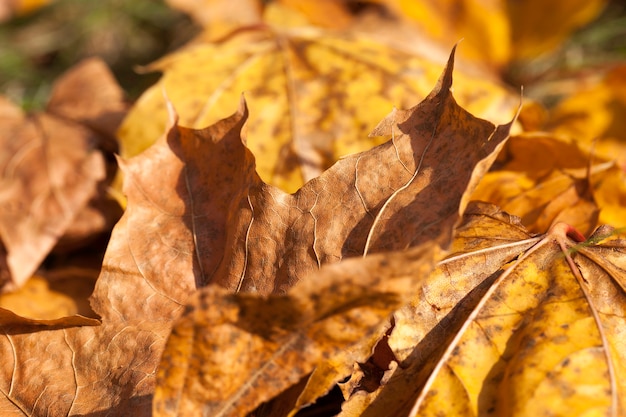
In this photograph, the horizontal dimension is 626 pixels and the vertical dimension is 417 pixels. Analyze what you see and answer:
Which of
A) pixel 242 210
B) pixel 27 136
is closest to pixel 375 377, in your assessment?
pixel 242 210

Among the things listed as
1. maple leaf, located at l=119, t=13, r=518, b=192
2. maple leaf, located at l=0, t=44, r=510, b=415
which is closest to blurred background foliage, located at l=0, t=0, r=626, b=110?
maple leaf, located at l=119, t=13, r=518, b=192

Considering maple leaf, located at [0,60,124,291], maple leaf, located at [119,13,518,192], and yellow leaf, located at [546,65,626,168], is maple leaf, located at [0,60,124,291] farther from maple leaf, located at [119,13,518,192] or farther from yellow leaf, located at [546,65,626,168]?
yellow leaf, located at [546,65,626,168]

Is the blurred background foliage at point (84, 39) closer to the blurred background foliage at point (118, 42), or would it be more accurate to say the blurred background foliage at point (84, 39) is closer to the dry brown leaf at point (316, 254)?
the blurred background foliage at point (118, 42)

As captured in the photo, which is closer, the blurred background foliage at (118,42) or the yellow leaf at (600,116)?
the yellow leaf at (600,116)

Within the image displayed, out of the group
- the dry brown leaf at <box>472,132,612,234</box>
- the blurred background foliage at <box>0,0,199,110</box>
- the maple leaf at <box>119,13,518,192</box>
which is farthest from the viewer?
the blurred background foliage at <box>0,0,199,110</box>

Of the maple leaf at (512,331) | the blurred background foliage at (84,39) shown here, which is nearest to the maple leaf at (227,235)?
the maple leaf at (512,331)
